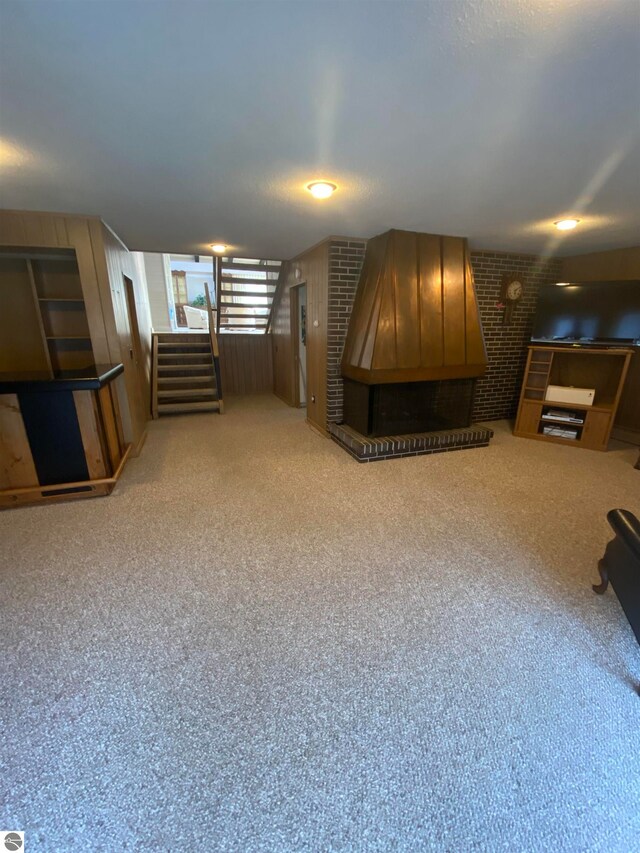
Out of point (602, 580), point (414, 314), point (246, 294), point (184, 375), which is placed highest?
point (246, 294)

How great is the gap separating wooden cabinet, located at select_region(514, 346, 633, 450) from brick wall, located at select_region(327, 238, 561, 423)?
0.56 m

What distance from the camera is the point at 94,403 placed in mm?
2771

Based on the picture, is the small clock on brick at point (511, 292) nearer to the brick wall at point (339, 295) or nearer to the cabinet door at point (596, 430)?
the cabinet door at point (596, 430)

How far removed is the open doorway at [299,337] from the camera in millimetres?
5398

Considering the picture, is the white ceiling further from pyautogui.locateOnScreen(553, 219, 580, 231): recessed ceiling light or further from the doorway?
the doorway

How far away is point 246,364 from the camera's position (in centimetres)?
694

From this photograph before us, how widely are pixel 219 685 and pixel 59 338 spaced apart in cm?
400

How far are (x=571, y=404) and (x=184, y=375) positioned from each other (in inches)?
222

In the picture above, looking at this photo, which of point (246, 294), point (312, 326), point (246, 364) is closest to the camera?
point (312, 326)

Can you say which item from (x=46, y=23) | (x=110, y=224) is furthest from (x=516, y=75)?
(x=110, y=224)

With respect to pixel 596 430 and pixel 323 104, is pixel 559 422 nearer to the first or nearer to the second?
pixel 596 430

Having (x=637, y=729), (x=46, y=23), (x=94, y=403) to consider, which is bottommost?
(x=637, y=729)

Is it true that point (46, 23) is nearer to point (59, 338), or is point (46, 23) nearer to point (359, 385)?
point (359, 385)

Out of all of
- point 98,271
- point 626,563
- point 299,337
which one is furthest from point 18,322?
point 626,563
